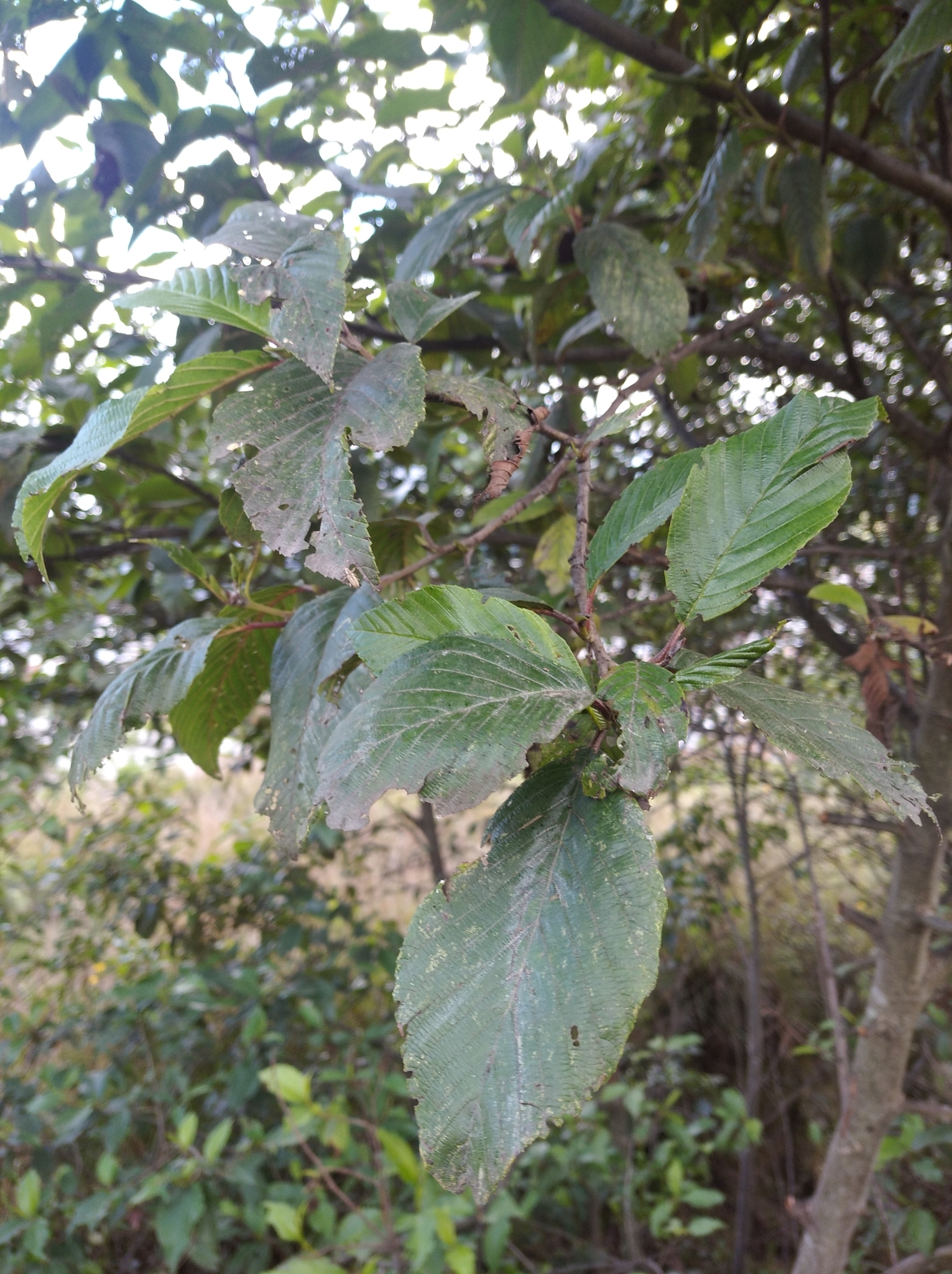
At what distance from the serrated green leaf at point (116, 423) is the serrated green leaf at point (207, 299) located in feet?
0.08

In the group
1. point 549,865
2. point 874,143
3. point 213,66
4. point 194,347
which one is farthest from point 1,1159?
point 874,143

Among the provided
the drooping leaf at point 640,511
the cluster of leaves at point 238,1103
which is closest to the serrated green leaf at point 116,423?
the drooping leaf at point 640,511

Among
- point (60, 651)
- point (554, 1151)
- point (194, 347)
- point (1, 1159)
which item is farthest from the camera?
point (60, 651)

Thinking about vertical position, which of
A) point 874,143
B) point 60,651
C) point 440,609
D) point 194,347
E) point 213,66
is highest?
point 213,66

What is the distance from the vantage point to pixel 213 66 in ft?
3.58

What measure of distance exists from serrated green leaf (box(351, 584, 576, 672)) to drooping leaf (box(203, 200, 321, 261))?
0.30 m

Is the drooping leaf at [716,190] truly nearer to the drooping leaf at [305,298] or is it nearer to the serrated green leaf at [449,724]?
the drooping leaf at [305,298]

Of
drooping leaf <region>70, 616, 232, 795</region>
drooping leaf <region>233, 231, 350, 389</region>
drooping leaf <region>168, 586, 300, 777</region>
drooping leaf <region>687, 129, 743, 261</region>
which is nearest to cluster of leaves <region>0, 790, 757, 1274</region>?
drooping leaf <region>168, 586, 300, 777</region>

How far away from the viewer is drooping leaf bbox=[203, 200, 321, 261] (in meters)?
0.53

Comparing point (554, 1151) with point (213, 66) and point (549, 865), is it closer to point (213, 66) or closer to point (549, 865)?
point (549, 865)

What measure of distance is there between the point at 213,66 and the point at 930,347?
58.8 inches

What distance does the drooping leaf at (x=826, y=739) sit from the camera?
354 millimetres

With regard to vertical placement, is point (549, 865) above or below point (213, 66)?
below

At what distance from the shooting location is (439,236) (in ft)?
2.95
